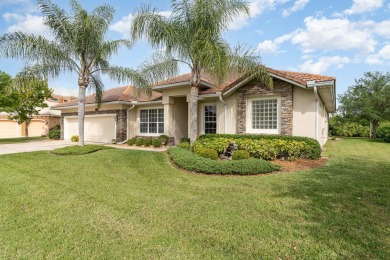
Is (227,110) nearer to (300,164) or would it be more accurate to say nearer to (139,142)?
(300,164)

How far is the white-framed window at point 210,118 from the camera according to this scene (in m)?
15.3

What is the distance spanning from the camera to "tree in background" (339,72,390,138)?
2384cm

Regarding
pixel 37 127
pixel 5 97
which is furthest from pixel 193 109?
pixel 37 127

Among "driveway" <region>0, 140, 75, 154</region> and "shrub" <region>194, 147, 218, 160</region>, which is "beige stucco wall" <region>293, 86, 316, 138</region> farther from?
"driveway" <region>0, 140, 75, 154</region>

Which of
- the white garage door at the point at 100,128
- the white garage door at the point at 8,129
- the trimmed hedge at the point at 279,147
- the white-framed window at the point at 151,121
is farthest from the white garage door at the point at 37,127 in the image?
the trimmed hedge at the point at 279,147

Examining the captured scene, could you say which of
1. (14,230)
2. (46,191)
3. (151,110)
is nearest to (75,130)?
(151,110)

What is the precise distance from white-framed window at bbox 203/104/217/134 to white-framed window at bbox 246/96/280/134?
275cm

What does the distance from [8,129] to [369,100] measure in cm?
4818

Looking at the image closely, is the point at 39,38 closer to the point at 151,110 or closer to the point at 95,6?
the point at 95,6

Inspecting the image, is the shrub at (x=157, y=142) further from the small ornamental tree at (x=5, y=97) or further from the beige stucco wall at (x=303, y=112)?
the small ornamental tree at (x=5, y=97)

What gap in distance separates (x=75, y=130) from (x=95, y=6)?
14526 millimetres

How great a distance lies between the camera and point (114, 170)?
8.72 m

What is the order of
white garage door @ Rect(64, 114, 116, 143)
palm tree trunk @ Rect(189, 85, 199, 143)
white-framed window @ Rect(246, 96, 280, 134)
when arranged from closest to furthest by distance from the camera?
palm tree trunk @ Rect(189, 85, 199, 143), white-framed window @ Rect(246, 96, 280, 134), white garage door @ Rect(64, 114, 116, 143)

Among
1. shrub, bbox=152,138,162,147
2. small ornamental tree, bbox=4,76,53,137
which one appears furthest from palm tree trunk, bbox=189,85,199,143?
small ornamental tree, bbox=4,76,53,137
